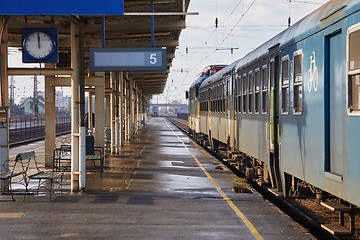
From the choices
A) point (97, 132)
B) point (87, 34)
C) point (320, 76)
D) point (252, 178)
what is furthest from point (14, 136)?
point (320, 76)

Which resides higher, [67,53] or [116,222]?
[67,53]

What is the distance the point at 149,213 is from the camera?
10461 mm

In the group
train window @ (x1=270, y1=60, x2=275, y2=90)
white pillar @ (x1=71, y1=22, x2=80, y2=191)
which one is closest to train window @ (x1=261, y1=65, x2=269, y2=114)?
train window @ (x1=270, y1=60, x2=275, y2=90)

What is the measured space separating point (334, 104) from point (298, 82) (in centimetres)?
211

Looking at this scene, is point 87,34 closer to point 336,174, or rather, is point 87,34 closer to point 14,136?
point 336,174

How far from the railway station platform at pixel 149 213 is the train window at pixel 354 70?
89.7 inches

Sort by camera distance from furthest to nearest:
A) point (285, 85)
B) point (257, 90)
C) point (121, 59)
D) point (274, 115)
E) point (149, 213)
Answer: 1. point (257, 90)
2. point (121, 59)
3. point (274, 115)
4. point (285, 85)
5. point (149, 213)

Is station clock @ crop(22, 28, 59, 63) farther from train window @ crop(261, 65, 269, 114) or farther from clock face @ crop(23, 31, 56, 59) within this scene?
train window @ crop(261, 65, 269, 114)

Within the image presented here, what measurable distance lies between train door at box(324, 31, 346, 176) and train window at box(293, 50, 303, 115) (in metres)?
1.49

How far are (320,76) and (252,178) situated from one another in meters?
7.00

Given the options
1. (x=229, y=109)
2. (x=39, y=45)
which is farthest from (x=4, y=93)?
(x=229, y=109)

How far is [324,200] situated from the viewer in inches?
371

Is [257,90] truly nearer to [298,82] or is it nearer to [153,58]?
[153,58]

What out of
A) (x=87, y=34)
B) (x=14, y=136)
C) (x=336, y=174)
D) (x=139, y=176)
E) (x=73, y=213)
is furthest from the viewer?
(x=14, y=136)
